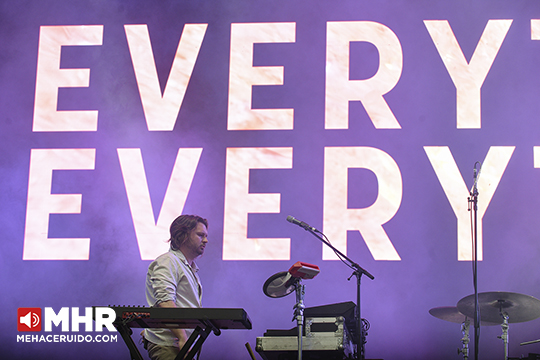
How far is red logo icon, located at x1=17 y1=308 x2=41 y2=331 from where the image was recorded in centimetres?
527

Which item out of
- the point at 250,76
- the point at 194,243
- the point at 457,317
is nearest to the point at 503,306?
the point at 457,317

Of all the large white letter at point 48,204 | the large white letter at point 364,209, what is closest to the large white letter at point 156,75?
the large white letter at point 48,204

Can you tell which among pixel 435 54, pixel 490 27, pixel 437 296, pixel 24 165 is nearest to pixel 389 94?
pixel 435 54

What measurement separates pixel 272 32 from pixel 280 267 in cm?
210

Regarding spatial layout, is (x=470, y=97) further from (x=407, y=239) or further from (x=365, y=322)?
(x=365, y=322)

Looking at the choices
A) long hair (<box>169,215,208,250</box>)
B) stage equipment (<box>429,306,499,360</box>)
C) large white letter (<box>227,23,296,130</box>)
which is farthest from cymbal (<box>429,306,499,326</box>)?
large white letter (<box>227,23,296,130</box>)

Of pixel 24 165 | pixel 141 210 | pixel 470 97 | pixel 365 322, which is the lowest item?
pixel 365 322

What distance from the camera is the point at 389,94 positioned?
539 cm

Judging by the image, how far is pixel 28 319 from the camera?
5.29 metres

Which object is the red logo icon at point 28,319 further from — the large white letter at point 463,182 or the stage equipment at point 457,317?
the large white letter at point 463,182

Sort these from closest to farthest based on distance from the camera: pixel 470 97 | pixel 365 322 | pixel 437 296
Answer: pixel 365 322, pixel 437 296, pixel 470 97

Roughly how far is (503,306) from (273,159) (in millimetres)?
2194

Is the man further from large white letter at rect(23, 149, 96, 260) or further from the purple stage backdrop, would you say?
large white letter at rect(23, 149, 96, 260)

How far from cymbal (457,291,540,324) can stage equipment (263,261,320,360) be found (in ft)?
4.08
